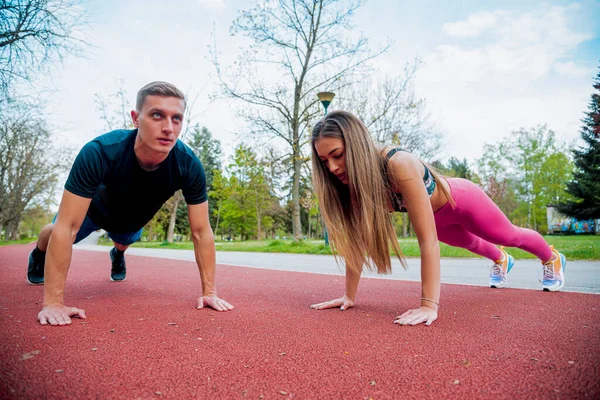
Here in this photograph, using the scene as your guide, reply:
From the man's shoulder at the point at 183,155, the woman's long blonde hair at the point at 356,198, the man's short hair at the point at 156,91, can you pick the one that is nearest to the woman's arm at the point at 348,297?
the woman's long blonde hair at the point at 356,198

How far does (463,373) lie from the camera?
58.0 inches

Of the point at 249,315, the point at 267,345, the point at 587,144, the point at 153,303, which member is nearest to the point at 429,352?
the point at 267,345

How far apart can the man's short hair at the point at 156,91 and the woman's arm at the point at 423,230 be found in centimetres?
169

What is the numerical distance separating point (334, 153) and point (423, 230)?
808 millimetres

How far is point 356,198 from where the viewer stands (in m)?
2.71

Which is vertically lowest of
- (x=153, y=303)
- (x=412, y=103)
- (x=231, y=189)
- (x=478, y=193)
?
(x=153, y=303)

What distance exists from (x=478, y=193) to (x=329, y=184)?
1335 millimetres

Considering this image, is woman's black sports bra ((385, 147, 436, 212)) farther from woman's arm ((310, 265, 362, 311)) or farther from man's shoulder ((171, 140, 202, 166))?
man's shoulder ((171, 140, 202, 166))

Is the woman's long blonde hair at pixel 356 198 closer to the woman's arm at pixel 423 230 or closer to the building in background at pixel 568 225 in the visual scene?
the woman's arm at pixel 423 230

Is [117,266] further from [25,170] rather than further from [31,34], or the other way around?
[25,170]

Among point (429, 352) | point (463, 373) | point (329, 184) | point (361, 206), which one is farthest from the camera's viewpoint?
point (329, 184)

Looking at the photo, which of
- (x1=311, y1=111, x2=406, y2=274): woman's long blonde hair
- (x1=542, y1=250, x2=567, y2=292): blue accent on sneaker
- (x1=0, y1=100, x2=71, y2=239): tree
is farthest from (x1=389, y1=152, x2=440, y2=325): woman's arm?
(x1=0, y1=100, x2=71, y2=239): tree

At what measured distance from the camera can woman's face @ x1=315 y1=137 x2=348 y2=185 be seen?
8.18 ft

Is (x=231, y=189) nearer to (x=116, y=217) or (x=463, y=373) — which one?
(x=116, y=217)
